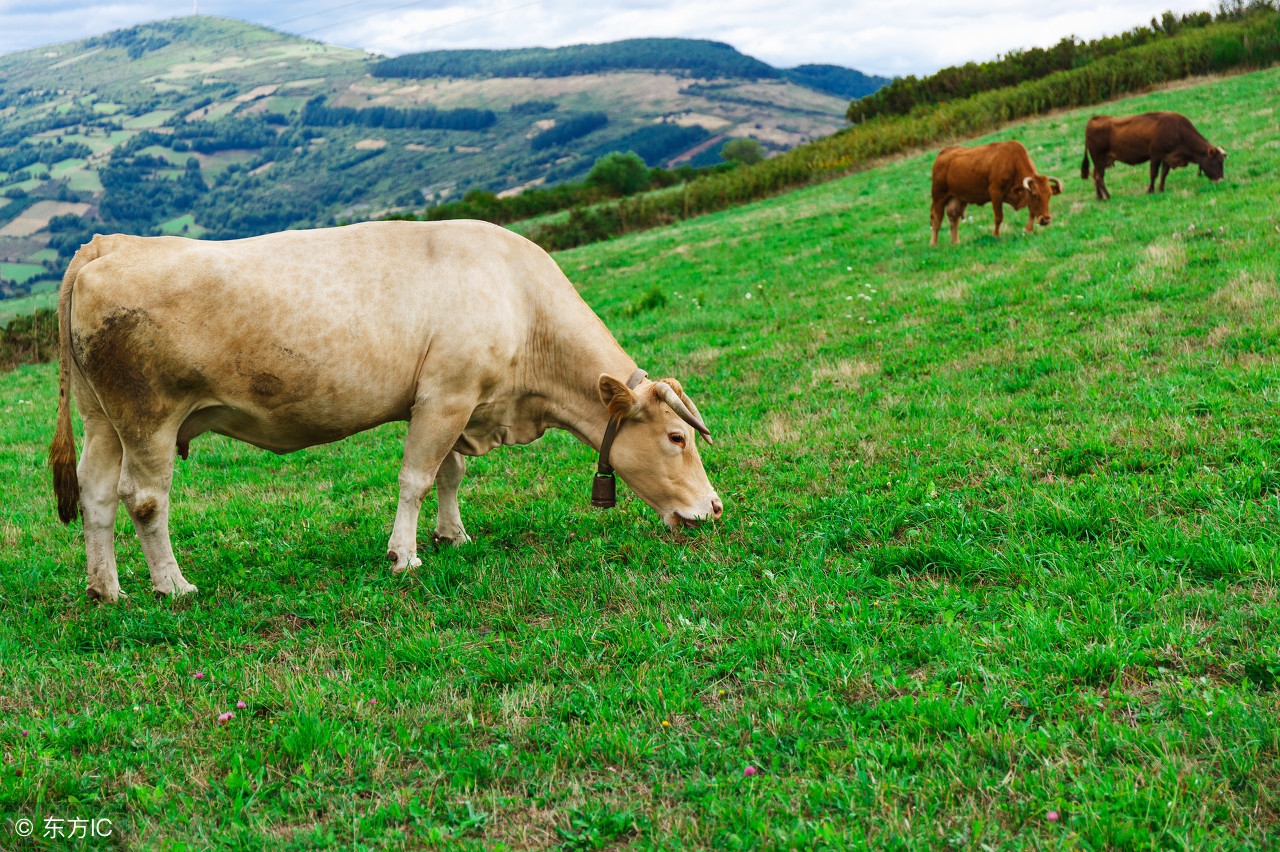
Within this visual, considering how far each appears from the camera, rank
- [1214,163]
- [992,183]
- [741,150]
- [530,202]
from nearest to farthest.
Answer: [992,183]
[1214,163]
[530,202]
[741,150]

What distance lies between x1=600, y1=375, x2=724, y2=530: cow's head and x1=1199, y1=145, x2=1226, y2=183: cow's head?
15.6 m

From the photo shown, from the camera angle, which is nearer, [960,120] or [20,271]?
[960,120]

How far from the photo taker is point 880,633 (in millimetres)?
4184

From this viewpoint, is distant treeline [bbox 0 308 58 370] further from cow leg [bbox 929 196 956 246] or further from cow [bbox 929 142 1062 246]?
cow [bbox 929 142 1062 246]

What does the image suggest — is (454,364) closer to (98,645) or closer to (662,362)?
(98,645)

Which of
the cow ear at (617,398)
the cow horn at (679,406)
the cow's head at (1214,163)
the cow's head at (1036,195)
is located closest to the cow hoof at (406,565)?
the cow ear at (617,398)

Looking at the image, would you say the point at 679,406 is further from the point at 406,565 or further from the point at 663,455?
the point at 406,565

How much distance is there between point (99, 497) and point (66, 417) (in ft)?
1.89

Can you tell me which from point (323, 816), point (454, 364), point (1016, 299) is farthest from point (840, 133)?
point (323, 816)

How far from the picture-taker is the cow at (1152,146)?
1639 centimetres

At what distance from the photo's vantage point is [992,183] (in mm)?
15305

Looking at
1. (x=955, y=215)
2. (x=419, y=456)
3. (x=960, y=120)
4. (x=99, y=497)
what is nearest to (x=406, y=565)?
(x=419, y=456)

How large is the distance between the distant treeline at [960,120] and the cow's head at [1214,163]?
807 inches

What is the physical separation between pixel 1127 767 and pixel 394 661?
134 inches
